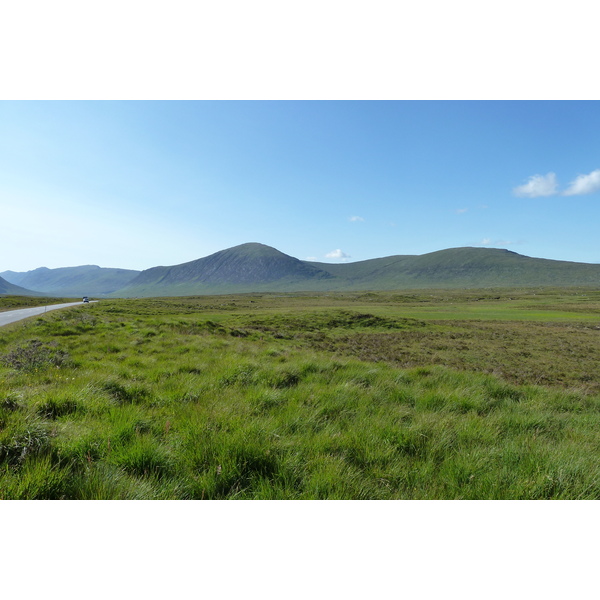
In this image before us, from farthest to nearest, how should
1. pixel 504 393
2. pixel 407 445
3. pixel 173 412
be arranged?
pixel 504 393 < pixel 173 412 < pixel 407 445

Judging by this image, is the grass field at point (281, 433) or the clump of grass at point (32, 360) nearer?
the grass field at point (281, 433)

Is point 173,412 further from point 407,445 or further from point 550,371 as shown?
point 550,371

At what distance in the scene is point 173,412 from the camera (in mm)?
5020

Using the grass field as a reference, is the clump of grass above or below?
above

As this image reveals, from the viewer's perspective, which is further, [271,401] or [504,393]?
[504,393]

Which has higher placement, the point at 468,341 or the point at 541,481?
the point at 541,481

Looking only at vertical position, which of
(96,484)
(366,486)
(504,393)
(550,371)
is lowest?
(550,371)

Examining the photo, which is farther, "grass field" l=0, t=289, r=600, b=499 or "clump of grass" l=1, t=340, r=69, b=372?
"clump of grass" l=1, t=340, r=69, b=372

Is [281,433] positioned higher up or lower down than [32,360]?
lower down

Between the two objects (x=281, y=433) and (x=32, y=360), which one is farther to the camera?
(x=32, y=360)

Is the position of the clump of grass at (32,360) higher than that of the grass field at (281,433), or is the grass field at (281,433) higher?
the clump of grass at (32,360)

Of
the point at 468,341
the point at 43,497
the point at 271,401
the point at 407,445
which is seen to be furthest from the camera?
the point at 468,341

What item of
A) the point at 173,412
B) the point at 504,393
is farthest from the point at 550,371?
the point at 173,412

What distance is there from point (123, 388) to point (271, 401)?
10.3 feet
